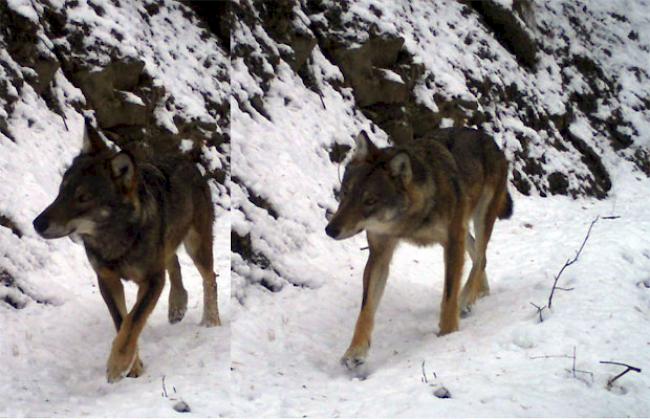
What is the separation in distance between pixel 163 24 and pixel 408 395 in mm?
7758

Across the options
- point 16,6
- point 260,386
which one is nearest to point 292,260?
point 260,386

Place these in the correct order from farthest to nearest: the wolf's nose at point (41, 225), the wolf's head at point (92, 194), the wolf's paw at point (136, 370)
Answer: the wolf's paw at point (136, 370) → the wolf's head at point (92, 194) → the wolf's nose at point (41, 225)

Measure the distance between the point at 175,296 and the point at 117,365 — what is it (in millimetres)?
1664

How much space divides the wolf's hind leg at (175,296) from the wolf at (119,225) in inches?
22.4

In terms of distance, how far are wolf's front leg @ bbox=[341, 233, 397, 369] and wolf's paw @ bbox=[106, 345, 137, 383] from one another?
168 cm

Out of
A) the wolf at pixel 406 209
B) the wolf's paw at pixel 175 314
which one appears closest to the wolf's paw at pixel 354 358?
the wolf at pixel 406 209

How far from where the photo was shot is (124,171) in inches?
208

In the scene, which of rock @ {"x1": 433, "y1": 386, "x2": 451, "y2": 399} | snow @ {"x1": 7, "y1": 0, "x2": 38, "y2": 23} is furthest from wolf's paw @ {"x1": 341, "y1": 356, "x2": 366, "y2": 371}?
snow @ {"x1": 7, "y1": 0, "x2": 38, "y2": 23}

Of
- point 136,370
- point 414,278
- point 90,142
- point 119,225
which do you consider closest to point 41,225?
point 119,225

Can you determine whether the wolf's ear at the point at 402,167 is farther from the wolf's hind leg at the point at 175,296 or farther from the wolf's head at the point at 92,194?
the wolf's hind leg at the point at 175,296

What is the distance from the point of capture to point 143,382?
5199 mm

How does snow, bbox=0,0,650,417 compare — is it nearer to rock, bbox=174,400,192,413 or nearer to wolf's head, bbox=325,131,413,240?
rock, bbox=174,400,192,413

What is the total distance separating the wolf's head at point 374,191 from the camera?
221 inches

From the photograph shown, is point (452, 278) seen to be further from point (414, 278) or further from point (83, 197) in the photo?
point (83, 197)
